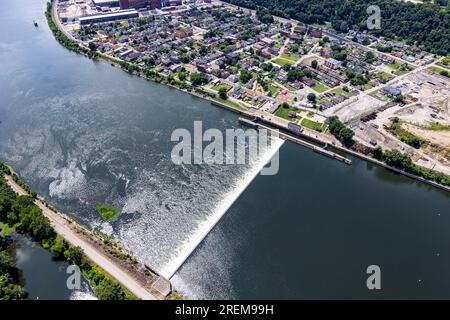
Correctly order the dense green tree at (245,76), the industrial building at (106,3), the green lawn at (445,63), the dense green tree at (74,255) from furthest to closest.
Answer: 1. the industrial building at (106,3)
2. the green lawn at (445,63)
3. the dense green tree at (245,76)
4. the dense green tree at (74,255)

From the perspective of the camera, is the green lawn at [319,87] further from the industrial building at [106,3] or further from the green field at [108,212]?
the industrial building at [106,3]

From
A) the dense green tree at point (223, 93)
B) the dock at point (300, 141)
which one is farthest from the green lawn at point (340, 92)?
the dense green tree at point (223, 93)

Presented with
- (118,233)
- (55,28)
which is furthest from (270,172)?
(55,28)

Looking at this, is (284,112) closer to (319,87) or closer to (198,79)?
(319,87)

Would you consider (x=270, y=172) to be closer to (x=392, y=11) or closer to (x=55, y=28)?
(x=392, y=11)

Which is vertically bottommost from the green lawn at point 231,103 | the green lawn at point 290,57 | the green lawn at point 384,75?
the green lawn at point 231,103

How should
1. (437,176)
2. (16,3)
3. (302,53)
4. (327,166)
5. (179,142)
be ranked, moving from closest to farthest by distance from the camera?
(437,176), (327,166), (179,142), (302,53), (16,3)
